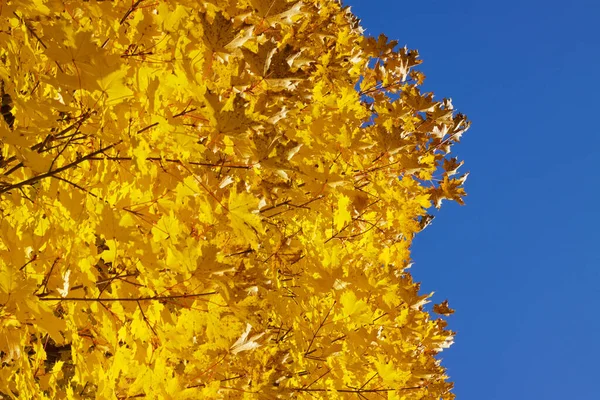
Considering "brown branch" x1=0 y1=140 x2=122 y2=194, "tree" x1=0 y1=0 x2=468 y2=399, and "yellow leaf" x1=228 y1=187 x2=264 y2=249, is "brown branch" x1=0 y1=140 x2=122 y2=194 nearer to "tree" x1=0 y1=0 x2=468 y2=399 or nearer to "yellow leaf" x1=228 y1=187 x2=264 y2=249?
"tree" x1=0 y1=0 x2=468 y2=399

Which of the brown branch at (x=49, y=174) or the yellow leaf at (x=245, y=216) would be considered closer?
the brown branch at (x=49, y=174)

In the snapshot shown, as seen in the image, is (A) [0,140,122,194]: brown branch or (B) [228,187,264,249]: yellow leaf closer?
(A) [0,140,122,194]: brown branch

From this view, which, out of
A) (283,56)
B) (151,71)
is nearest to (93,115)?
(151,71)

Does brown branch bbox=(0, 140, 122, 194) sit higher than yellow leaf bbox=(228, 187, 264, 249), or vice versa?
yellow leaf bbox=(228, 187, 264, 249)

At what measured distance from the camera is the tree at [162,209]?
118 cm

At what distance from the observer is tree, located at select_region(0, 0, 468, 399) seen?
1182 mm

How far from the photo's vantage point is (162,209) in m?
1.43

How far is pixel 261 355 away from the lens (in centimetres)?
207

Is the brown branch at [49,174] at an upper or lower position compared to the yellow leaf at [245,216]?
lower

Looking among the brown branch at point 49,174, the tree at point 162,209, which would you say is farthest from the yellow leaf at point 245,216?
the brown branch at point 49,174

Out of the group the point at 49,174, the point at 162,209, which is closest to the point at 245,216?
the point at 162,209

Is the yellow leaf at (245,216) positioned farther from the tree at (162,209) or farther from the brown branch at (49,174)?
the brown branch at (49,174)

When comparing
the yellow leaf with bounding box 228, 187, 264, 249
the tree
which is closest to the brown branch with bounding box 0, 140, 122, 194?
the tree

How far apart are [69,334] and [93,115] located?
0.60 m
